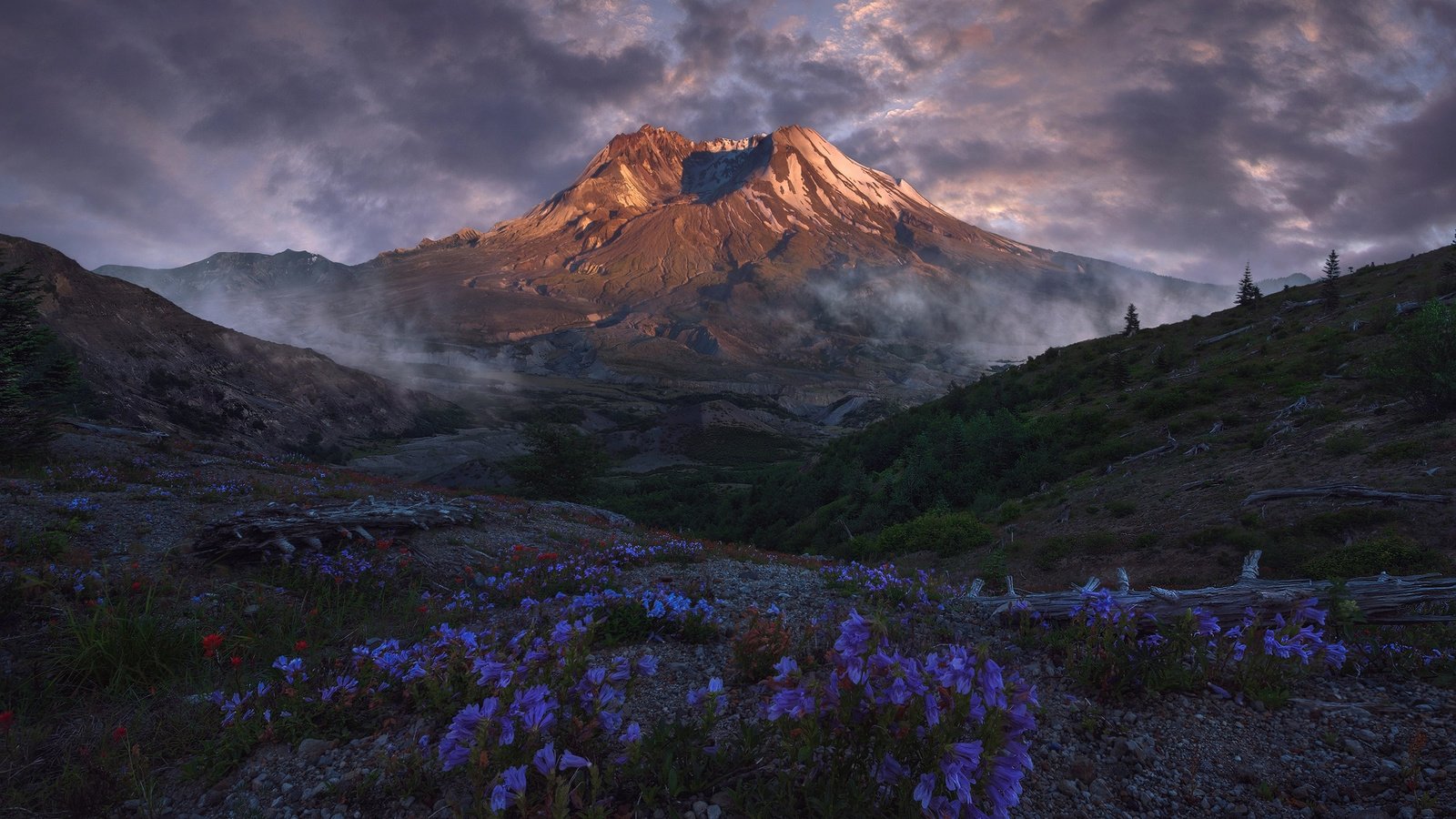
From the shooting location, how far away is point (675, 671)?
13.7 ft

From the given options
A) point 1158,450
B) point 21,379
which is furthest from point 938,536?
point 21,379

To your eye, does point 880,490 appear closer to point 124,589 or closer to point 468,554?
point 468,554

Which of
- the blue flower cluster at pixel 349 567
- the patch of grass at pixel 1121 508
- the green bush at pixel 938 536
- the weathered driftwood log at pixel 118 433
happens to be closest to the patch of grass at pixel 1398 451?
the patch of grass at pixel 1121 508

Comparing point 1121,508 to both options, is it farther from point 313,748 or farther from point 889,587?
point 313,748

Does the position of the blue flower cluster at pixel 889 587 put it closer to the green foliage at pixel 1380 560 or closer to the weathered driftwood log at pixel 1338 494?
the green foliage at pixel 1380 560

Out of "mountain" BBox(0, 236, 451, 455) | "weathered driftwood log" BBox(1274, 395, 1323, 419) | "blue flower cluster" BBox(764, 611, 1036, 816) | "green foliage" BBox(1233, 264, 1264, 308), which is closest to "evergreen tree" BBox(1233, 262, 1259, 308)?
"green foliage" BBox(1233, 264, 1264, 308)

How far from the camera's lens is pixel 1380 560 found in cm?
794

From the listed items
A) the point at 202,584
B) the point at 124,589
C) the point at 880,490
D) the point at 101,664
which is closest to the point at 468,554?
the point at 202,584

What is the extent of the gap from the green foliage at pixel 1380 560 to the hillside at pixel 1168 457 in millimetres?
85

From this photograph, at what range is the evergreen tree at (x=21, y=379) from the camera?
46.0 feet

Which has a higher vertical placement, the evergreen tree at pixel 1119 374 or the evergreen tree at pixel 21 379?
the evergreen tree at pixel 1119 374

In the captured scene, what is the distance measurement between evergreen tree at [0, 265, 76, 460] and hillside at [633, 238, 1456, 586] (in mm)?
21208

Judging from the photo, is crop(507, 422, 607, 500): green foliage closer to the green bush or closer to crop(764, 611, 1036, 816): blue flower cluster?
the green bush

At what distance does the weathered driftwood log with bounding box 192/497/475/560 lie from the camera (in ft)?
Result: 22.9
